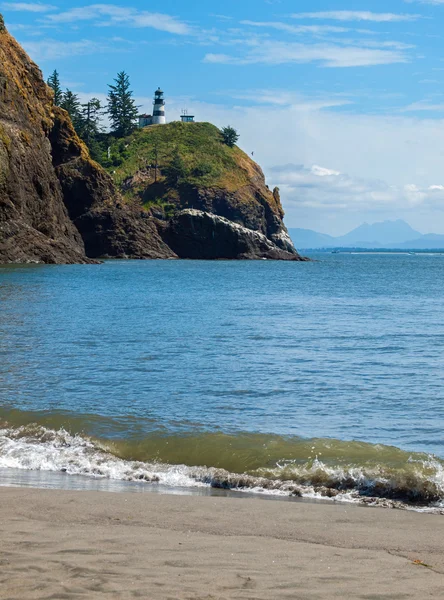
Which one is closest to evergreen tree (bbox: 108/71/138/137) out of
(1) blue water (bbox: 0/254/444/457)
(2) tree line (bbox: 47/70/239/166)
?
(2) tree line (bbox: 47/70/239/166)

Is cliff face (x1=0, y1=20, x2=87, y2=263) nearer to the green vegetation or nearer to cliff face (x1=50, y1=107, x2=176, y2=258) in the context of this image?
cliff face (x1=50, y1=107, x2=176, y2=258)

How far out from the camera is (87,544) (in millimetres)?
6992

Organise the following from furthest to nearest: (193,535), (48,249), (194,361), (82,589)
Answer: (48,249)
(194,361)
(193,535)
(82,589)

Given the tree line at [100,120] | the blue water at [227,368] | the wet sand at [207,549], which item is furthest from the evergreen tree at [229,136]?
the wet sand at [207,549]

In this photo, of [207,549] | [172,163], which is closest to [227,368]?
[207,549]

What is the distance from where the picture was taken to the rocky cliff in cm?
7656

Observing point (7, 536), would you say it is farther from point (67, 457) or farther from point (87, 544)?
point (67, 457)

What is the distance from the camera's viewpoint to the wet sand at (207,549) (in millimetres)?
5844

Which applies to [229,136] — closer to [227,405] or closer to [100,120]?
[100,120]

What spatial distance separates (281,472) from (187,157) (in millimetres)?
134355

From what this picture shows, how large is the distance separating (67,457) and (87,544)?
5.23 metres

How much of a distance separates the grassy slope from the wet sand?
400 ft

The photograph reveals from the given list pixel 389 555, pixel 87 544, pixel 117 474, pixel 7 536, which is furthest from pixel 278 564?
pixel 117 474

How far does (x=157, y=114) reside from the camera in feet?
529
